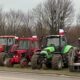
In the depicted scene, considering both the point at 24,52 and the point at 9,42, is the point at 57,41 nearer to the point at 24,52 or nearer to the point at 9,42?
the point at 24,52

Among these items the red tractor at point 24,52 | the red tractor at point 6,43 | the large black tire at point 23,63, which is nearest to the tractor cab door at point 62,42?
the red tractor at point 24,52

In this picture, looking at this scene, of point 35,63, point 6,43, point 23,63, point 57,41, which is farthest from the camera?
point 6,43

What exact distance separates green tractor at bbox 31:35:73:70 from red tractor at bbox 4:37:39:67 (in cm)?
163

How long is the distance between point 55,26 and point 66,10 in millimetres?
5031

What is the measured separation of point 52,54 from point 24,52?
9.56ft

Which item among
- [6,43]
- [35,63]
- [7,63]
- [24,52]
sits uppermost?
[6,43]

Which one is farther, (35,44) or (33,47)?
(35,44)

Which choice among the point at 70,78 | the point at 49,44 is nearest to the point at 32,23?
the point at 49,44

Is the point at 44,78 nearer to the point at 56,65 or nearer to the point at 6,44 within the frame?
the point at 56,65

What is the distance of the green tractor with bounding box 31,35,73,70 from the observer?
76.1ft

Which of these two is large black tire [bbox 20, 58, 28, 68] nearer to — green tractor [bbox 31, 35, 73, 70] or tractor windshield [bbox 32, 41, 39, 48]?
green tractor [bbox 31, 35, 73, 70]

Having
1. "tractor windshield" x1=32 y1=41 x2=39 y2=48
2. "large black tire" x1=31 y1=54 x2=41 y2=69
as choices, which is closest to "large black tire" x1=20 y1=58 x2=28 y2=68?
"tractor windshield" x1=32 y1=41 x2=39 y2=48

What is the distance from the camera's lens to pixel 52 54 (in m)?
23.6

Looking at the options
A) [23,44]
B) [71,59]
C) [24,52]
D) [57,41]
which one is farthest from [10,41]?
[71,59]
